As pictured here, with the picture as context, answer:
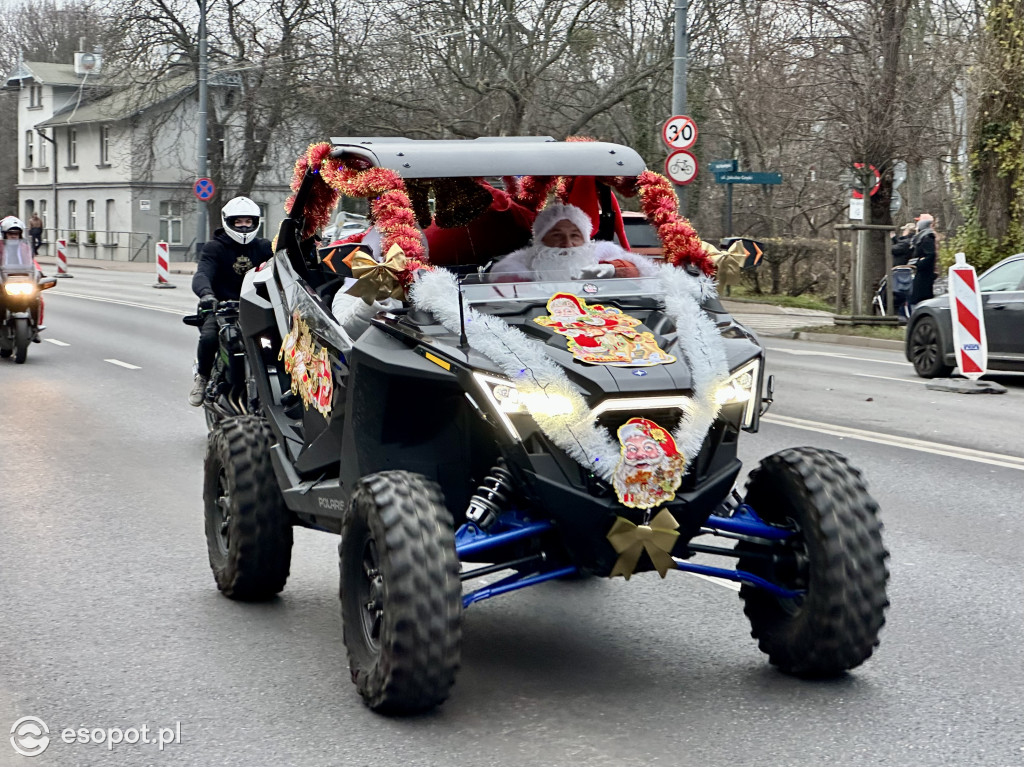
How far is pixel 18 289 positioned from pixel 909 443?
36.3 feet

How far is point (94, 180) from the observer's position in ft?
255

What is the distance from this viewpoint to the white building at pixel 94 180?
70.5 metres

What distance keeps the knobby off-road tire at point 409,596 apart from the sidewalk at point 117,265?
52.7 metres

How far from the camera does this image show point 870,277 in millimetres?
24859

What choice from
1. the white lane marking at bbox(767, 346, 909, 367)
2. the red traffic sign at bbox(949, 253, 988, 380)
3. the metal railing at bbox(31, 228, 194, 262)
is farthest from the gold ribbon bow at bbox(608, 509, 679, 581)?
the metal railing at bbox(31, 228, 194, 262)

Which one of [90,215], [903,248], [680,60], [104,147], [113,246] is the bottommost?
[903,248]

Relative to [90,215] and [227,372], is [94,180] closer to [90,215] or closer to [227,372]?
[90,215]

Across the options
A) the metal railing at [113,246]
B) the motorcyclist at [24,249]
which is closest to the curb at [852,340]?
the motorcyclist at [24,249]

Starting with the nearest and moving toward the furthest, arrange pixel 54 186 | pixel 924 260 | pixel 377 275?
pixel 377 275
pixel 924 260
pixel 54 186

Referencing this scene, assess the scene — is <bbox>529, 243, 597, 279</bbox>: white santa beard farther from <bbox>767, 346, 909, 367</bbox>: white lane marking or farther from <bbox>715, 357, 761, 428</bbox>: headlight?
<bbox>767, 346, 909, 367</bbox>: white lane marking

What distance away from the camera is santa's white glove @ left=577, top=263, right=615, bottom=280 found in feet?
19.1

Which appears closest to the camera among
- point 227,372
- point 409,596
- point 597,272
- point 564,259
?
point 409,596

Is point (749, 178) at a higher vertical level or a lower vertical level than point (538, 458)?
higher

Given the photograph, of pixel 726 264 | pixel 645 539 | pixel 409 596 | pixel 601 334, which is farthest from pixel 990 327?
pixel 409 596
